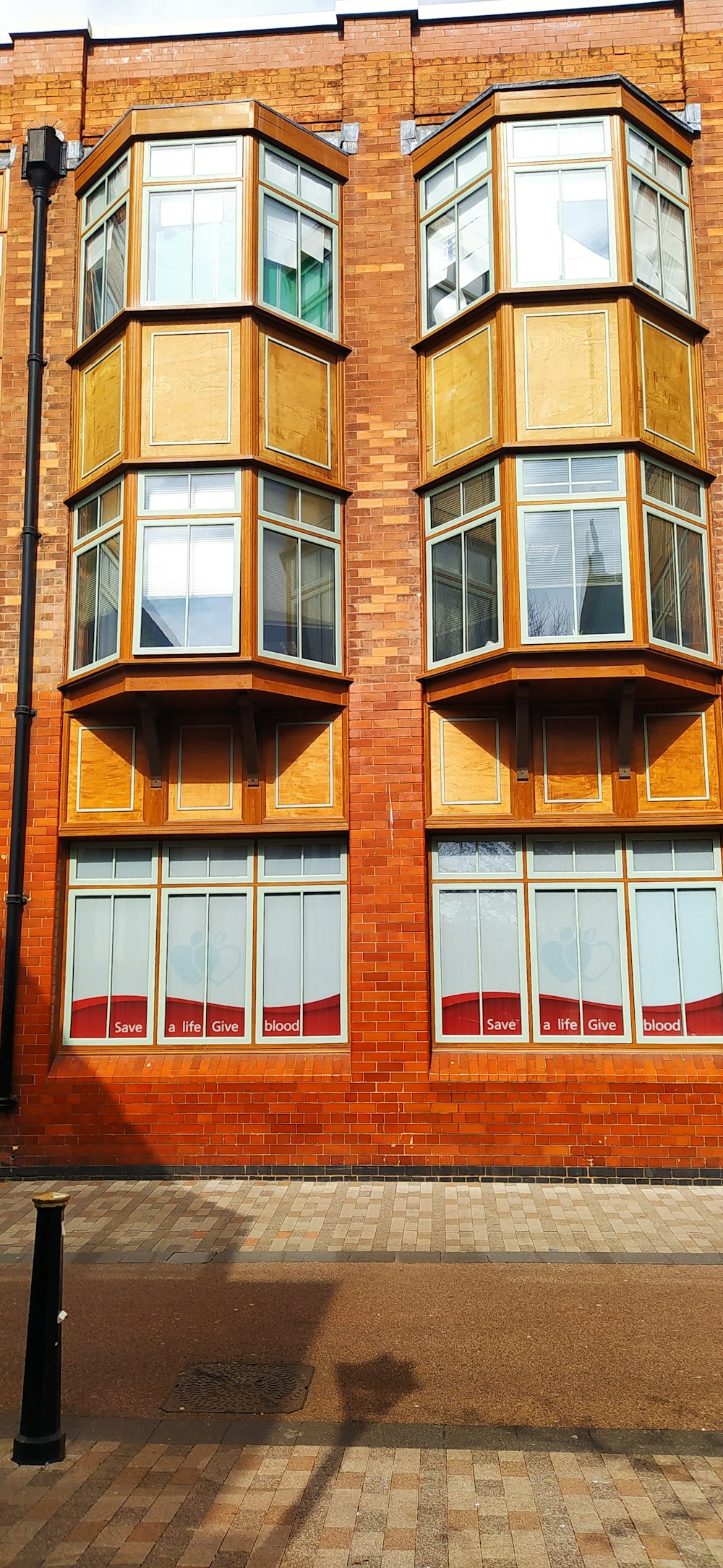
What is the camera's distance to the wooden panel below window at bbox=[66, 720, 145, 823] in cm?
1012

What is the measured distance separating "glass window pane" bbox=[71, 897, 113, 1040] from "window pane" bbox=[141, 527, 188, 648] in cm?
277

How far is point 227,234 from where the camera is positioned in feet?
33.2

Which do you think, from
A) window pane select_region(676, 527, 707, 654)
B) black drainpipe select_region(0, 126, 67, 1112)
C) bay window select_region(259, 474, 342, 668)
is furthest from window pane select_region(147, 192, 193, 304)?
window pane select_region(676, 527, 707, 654)

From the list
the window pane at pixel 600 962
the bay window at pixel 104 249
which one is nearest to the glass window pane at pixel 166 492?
the bay window at pixel 104 249

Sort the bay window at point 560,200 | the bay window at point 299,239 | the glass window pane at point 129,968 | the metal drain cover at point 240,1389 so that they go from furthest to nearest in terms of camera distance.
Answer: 1. the bay window at point 299,239
2. the glass window pane at point 129,968
3. the bay window at point 560,200
4. the metal drain cover at point 240,1389

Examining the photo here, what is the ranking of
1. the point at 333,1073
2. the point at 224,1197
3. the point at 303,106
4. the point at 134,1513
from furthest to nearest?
the point at 303,106, the point at 333,1073, the point at 224,1197, the point at 134,1513

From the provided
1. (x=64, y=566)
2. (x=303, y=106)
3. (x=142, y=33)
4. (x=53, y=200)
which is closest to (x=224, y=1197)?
(x=64, y=566)

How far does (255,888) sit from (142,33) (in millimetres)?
9638

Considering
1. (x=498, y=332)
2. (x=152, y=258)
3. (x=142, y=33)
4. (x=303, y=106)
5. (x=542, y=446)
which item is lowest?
(x=542, y=446)

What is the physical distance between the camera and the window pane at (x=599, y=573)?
9.24 m

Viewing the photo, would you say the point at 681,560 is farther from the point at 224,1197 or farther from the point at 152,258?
the point at 224,1197

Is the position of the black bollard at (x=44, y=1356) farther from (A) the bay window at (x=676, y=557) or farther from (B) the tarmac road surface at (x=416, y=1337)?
(A) the bay window at (x=676, y=557)

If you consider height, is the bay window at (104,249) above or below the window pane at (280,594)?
above

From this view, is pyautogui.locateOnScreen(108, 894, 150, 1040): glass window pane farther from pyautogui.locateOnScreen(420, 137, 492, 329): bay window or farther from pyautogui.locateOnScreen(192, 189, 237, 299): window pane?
pyautogui.locateOnScreen(420, 137, 492, 329): bay window
